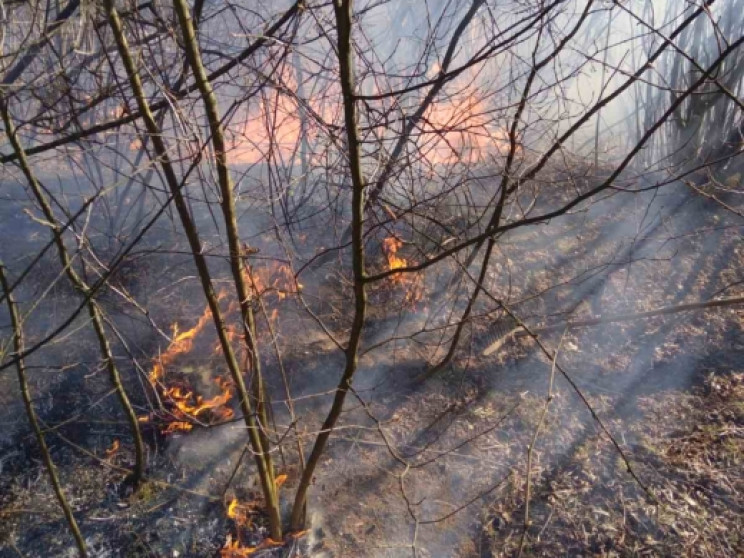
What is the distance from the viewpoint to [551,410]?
5.33m

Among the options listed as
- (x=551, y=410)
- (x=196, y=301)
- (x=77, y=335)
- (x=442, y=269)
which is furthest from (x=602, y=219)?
(x=77, y=335)

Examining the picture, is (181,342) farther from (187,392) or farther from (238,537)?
(238,537)

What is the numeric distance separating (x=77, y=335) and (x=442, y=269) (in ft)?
14.8

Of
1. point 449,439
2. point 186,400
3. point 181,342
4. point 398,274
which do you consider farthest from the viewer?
point 398,274

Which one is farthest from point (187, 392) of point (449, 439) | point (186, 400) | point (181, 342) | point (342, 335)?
point (449, 439)

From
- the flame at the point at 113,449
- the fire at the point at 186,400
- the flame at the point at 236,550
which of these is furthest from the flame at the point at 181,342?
the flame at the point at 236,550

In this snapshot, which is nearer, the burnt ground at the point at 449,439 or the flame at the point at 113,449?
the burnt ground at the point at 449,439

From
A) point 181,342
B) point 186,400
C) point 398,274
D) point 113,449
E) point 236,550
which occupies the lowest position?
point 236,550

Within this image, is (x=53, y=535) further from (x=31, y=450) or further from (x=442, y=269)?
(x=442, y=269)

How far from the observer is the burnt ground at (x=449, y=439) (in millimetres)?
4062

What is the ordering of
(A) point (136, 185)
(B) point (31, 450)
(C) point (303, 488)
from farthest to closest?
(A) point (136, 185) → (B) point (31, 450) → (C) point (303, 488)

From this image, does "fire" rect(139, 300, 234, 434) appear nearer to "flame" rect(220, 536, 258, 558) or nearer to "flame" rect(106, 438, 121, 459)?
"flame" rect(106, 438, 121, 459)

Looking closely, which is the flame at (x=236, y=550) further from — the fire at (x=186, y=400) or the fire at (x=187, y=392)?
the fire at (x=186, y=400)

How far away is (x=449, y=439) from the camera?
5.05m
